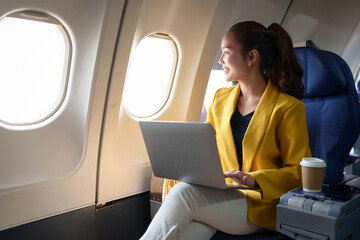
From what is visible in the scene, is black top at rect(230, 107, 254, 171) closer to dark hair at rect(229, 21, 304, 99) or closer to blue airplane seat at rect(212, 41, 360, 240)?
dark hair at rect(229, 21, 304, 99)

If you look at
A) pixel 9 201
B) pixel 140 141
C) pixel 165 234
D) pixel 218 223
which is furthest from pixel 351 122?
pixel 9 201

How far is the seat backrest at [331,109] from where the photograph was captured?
2.07m

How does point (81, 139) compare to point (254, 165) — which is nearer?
point (254, 165)

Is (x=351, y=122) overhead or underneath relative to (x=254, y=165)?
overhead

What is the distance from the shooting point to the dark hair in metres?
1.99

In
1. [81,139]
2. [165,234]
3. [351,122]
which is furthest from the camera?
[81,139]

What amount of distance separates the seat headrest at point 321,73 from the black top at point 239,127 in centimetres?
43

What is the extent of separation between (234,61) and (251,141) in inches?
16.6

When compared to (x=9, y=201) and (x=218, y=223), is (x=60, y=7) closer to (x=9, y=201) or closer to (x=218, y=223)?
(x=9, y=201)

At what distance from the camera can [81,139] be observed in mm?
2641

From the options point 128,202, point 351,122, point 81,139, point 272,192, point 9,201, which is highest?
point 351,122

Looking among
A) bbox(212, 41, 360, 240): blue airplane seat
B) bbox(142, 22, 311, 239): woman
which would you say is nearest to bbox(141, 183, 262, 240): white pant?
bbox(142, 22, 311, 239): woman

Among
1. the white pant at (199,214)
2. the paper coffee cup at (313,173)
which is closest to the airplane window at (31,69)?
the white pant at (199,214)

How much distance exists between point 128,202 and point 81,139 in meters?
0.66
